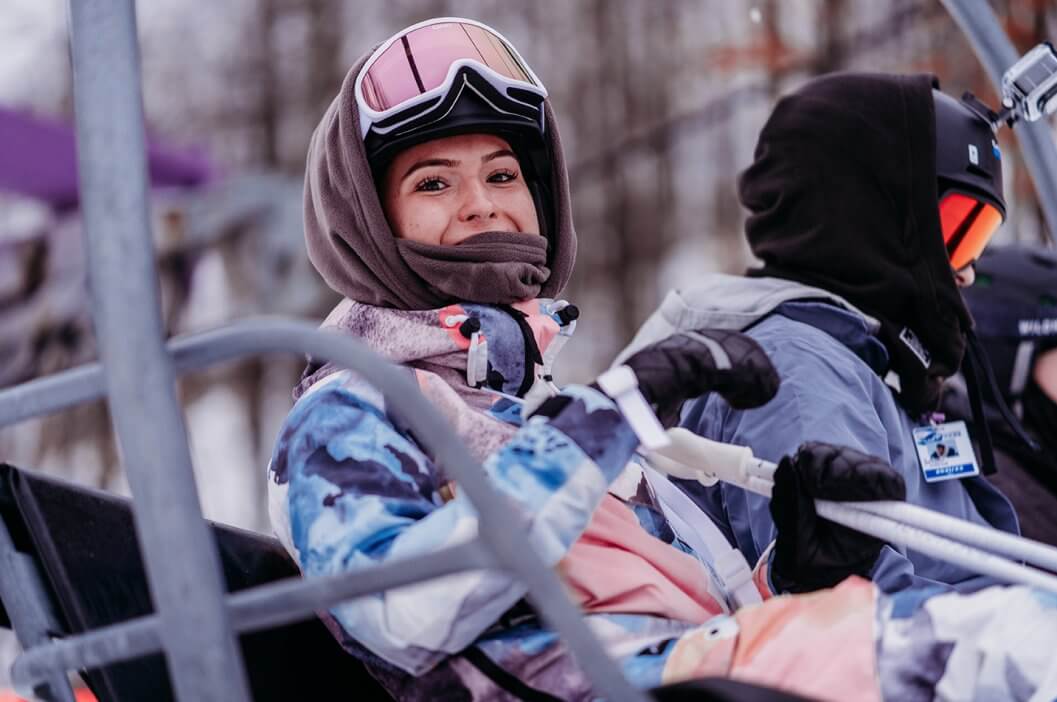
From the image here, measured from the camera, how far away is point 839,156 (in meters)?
2.71

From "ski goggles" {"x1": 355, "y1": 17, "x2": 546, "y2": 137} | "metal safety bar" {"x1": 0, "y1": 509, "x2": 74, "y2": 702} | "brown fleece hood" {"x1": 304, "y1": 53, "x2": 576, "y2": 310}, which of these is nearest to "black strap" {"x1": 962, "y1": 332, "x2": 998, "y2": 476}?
"brown fleece hood" {"x1": 304, "y1": 53, "x2": 576, "y2": 310}

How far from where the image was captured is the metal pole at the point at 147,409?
1.11 meters

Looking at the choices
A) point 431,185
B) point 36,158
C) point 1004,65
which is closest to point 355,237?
point 431,185

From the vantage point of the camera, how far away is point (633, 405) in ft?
4.89

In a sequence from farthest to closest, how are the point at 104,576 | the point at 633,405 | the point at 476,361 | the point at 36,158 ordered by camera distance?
1. the point at 36,158
2. the point at 476,361
3. the point at 104,576
4. the point at 633,405

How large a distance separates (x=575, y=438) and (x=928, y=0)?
19.3ft

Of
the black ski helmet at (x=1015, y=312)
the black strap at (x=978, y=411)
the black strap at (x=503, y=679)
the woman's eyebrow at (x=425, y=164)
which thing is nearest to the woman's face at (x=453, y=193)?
the woman's eyebrow at (x=425, y=164)

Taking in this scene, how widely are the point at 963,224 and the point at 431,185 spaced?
1.36 metres

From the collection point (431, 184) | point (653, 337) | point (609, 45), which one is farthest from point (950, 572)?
point (609, 45)

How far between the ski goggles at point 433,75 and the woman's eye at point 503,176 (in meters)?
0.11

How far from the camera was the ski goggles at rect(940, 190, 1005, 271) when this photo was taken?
275cm

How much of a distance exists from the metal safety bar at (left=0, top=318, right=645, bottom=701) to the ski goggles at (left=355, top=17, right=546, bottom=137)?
0.90 meters

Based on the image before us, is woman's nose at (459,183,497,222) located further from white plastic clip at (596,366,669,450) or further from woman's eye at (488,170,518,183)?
white plastic clip at (596,366,669,450)

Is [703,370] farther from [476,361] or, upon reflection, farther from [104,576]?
[104,576]
